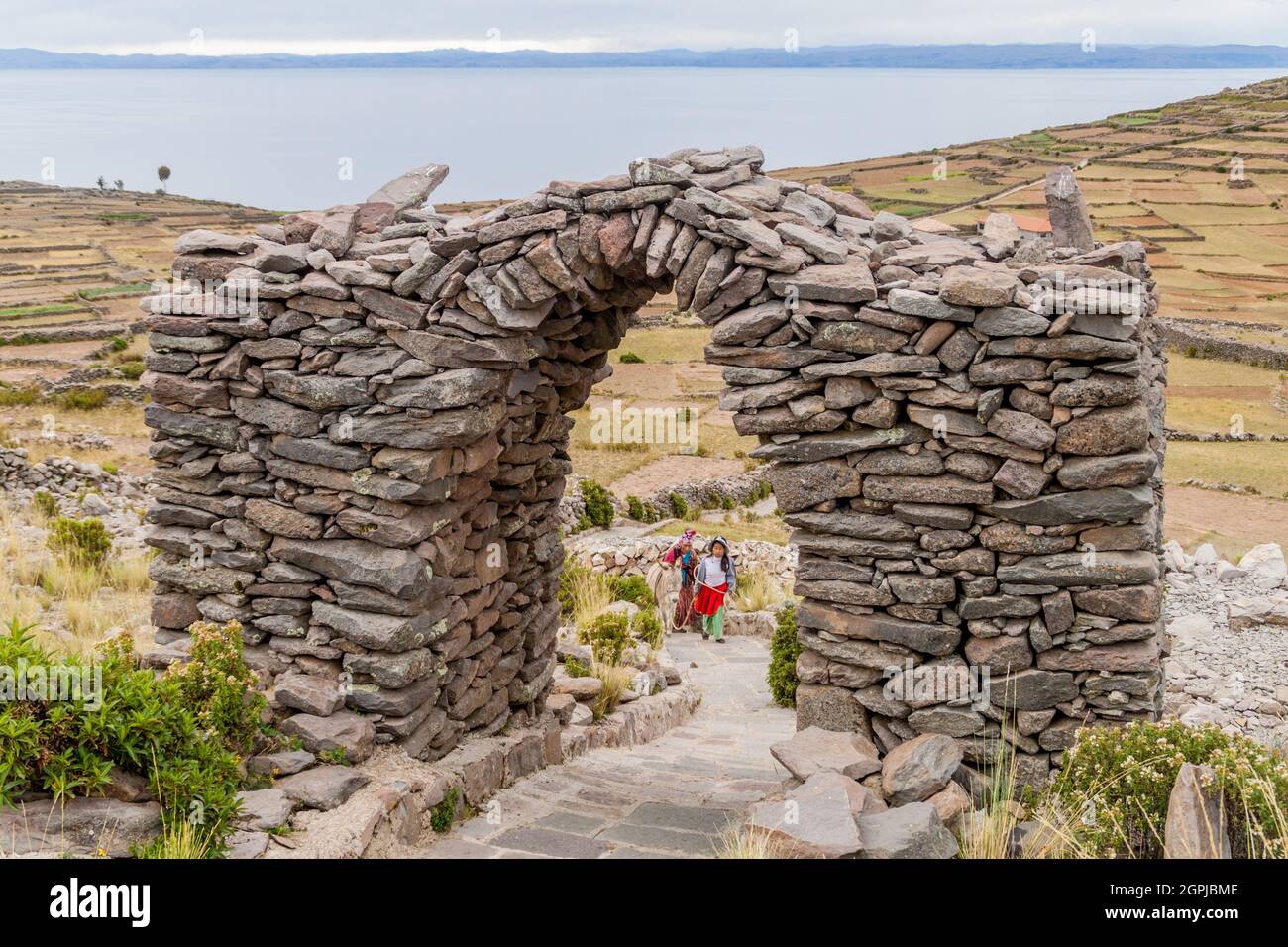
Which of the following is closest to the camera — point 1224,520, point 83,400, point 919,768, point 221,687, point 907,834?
point 907,834

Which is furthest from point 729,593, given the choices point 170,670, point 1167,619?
point 170,670

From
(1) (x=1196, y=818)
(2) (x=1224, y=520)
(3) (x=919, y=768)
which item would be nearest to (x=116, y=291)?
(2) (x=1224, y=520)

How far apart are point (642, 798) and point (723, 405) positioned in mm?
3319

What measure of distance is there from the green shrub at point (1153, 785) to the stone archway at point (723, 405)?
2.31ft

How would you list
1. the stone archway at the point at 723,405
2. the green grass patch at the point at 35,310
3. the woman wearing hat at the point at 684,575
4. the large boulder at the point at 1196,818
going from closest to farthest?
the large boulder at the point at 1196,818 → the stone archway at the point at 723,405 → the woman wearing hat at the point at 684,575 → the green grass patch at the point at 35,310

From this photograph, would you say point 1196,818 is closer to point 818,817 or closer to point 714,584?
point 818,817

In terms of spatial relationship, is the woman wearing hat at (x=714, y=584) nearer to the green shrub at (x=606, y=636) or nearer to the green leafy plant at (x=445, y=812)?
the green shrub at (x=606, y=636)

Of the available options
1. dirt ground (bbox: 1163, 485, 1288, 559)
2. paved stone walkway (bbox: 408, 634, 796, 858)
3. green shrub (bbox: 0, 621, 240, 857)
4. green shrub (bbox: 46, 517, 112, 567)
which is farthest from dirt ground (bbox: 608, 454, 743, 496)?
green shrub (bbox: 0, 621, 240, 857)

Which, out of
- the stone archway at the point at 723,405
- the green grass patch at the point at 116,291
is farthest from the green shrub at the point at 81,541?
the green grass patch at the point at 116,291

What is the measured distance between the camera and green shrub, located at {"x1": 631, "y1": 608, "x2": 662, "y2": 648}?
591 inches

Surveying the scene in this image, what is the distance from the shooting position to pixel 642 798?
28.3 ft

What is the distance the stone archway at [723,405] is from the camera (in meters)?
6.49

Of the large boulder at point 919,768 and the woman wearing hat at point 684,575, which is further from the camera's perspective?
the woman wearing hat at point 684,575

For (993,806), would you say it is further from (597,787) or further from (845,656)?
(597,787)
